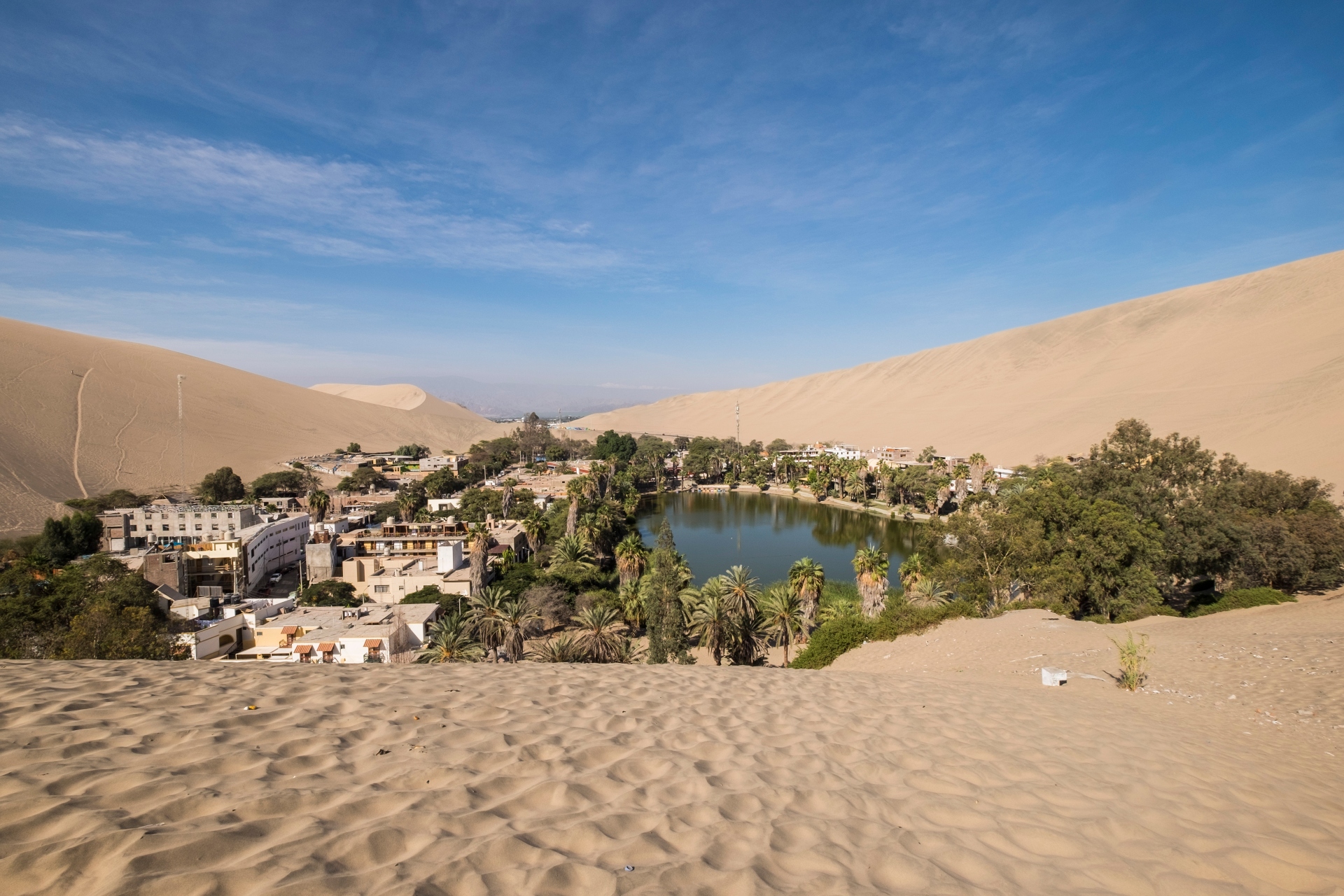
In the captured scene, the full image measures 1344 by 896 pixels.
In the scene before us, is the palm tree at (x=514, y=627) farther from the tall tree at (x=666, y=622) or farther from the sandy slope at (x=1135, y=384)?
the sandy slope at (x=1135, y=384)

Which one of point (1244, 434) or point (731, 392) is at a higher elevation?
point (731, 392)

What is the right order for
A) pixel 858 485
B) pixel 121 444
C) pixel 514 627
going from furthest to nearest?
pixel 121 444 → pixel 858 485 → pixel 514 627

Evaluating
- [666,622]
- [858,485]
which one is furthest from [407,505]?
[858,485]

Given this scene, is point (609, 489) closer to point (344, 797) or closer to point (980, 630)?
point (980, 630)

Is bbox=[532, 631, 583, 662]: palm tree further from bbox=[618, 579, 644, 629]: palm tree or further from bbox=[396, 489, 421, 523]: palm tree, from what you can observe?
bbox=[396, 489, 421, 523]: palm tree

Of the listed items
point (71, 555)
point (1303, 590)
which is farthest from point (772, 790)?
point (71, 555)

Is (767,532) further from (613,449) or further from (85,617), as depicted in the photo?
(613,449)
